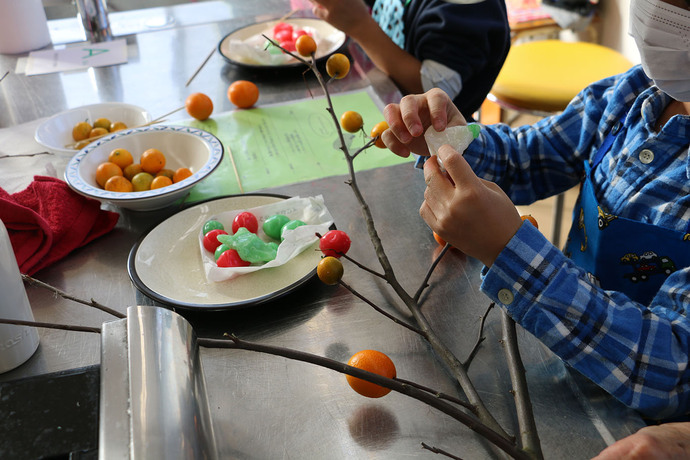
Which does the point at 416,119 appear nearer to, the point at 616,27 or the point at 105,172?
the point at 105,172

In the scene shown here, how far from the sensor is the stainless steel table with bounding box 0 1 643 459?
73 cm

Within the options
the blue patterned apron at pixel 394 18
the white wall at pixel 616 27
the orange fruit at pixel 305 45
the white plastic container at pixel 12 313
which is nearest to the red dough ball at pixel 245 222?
the white plastic container at pixel 12 313

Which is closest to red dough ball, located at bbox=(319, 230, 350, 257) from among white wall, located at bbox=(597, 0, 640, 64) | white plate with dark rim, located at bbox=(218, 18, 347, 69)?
white plate with dark rim, located at bbox=(218, 18, 347, 69)

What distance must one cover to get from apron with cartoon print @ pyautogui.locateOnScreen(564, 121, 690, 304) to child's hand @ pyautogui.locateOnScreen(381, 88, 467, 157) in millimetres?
269

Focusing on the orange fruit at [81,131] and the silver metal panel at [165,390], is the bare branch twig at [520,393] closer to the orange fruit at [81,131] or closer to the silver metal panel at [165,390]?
the silver metal panel at [165,390]

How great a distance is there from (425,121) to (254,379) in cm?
48

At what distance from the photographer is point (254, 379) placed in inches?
32.1

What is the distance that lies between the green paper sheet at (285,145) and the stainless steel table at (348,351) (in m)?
0.06

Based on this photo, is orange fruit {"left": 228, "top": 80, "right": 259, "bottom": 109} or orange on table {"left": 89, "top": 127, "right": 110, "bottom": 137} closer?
orange on table {"left": 89, "top": 127, "right": 110, "bottom": 137}

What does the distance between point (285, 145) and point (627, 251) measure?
730mm

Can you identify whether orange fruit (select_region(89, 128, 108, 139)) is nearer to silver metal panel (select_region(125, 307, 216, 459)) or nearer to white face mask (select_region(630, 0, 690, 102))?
silver metal panel (select_region(125, 307, 216, 459))

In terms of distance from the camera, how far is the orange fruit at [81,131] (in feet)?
4.48

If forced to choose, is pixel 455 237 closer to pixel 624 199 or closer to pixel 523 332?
pixel 523 332

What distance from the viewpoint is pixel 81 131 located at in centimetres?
137
